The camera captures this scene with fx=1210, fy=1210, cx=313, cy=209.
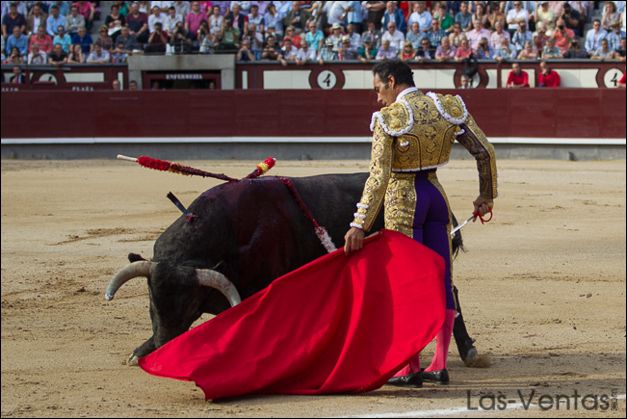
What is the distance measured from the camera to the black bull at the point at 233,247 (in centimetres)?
417

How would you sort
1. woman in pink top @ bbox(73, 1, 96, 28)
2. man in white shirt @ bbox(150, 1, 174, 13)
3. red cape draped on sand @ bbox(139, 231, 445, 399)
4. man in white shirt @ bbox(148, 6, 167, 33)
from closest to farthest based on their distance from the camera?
red cape draped on sand @ bbox(139, 231, 445, 399)
man in white shirt @ bbox(148, 6, 167, 33)
man in white shirt @ bbox(150, 1, 174, 13)
woman in pink top @ bbox(73, 1, 96, 28)

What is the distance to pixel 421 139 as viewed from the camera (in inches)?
156

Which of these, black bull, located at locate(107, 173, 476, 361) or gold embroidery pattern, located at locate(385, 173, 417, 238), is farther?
black bull, located at locate(107, 173, 476, 361)

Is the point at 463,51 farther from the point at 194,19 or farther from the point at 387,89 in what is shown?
the point at 387,89

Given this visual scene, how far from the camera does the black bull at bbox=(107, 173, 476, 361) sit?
4168mm

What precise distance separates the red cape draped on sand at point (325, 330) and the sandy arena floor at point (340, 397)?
0.08 metres

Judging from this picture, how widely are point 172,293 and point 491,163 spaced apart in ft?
3.86

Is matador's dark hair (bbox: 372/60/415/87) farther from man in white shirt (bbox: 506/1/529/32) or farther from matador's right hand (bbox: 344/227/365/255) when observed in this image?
man in white shirt (bbox: 506/1/529/32)

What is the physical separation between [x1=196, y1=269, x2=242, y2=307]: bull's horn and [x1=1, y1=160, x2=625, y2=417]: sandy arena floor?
354mm

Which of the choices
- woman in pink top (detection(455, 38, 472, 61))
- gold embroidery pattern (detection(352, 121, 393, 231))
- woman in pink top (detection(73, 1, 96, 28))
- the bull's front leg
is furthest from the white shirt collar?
woman in pink top (detection(73, 1, 96, 28))

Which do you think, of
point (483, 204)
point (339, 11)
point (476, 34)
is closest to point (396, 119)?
point (483, 204)

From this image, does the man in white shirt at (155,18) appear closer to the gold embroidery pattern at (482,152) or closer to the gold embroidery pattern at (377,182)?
the gold embroidery pattern at (482,152)

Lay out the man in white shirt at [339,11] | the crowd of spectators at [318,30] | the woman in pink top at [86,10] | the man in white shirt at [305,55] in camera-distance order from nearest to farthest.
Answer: the crowd of spectators at [318,30], the man in white shirt at [339,11], the man in white shirt at [305,55], the woman in pink top at [86,10]

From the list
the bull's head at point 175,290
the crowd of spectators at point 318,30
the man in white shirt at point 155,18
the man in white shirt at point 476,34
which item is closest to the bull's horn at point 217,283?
the bull's head at point 175,290
